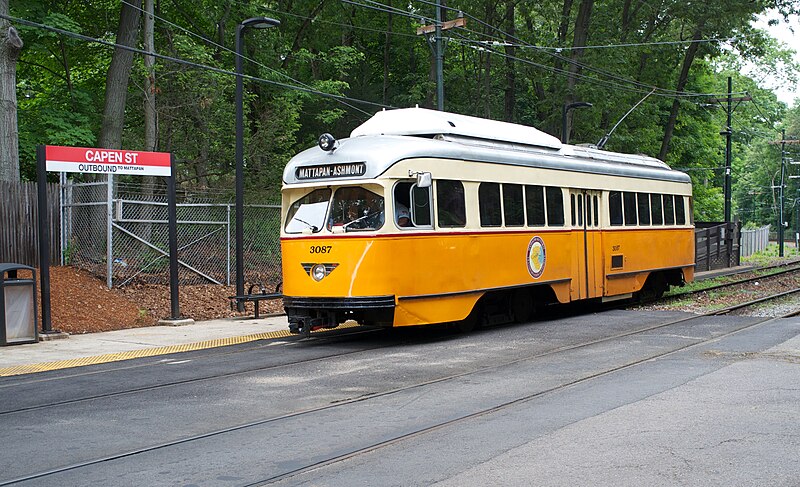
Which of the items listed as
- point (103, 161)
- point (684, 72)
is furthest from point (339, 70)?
point (684, 72)

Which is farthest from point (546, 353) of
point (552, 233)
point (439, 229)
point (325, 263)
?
point (552, 233)

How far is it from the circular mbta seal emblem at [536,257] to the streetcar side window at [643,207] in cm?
481

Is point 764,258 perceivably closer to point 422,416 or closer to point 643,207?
point 643,207

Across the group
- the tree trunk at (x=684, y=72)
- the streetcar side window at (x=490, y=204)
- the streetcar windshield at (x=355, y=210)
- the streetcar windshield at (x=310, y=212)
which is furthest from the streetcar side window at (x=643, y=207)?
the tree trunk at (x=684, y=72)

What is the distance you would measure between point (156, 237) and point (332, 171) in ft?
29.9

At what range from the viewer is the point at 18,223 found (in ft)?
61.9

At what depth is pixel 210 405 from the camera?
9227 millimetres

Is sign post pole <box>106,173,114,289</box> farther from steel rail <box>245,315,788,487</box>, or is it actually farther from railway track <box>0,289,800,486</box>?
steel rail <box>245,315,788,487</box>

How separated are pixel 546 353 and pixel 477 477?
6.55 meters

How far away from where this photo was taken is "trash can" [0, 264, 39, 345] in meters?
14.2

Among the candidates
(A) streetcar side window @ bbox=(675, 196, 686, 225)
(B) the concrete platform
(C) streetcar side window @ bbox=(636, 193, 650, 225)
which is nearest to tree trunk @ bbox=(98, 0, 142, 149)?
(B) the concrete platform

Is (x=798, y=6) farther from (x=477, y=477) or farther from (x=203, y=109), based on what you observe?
(x=477, y=477)

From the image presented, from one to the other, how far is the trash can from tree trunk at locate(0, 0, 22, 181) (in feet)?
18.9

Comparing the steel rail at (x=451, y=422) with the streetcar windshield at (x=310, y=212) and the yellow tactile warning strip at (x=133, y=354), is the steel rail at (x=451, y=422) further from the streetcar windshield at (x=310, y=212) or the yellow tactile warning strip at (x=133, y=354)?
the yellow tactile warning strip at (x=133, y=354)
